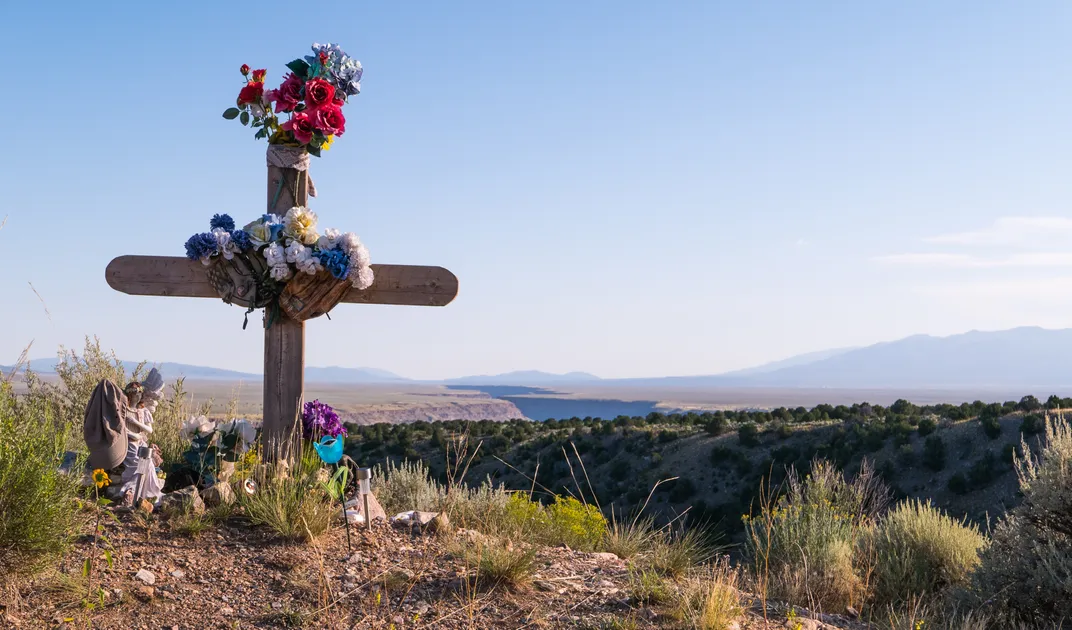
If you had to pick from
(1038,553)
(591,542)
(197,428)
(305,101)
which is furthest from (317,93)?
(1038,553)

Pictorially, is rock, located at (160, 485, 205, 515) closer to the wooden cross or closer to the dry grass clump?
the wooden cross

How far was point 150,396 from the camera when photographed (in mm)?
7090

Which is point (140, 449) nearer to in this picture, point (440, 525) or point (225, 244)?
point (225, 244)

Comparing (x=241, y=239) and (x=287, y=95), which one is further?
(x=287, y=95)

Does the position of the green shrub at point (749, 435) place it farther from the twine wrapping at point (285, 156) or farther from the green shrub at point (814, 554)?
the twine wrapping at point (285, 156)

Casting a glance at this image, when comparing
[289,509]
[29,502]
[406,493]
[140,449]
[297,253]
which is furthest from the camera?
[406,493]

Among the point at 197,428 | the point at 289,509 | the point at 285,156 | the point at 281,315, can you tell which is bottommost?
the point at 289,509

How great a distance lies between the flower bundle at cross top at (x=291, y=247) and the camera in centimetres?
679

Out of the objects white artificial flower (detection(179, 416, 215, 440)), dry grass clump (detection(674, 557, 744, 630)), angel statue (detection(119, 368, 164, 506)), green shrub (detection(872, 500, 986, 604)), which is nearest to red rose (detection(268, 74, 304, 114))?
angel statue (detection(119, 368, 164, 506))

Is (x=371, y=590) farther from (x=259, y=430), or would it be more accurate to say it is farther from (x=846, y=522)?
(x=846, y=522)

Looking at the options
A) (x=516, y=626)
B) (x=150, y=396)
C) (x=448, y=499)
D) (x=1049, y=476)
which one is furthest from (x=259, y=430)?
(x=1049, y=476)

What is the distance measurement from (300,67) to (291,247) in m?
1.75

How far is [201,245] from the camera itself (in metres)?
7.02

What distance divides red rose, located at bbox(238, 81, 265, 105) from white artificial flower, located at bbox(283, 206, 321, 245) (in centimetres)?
116
